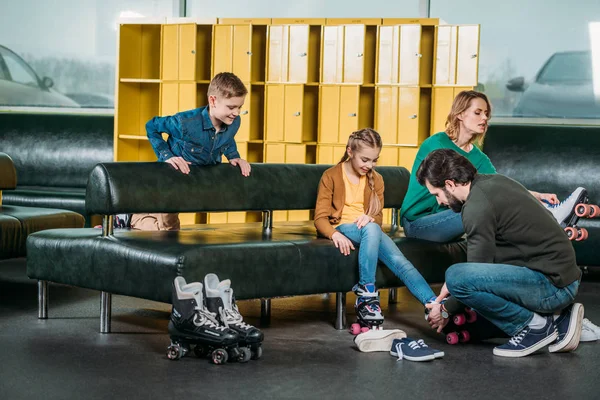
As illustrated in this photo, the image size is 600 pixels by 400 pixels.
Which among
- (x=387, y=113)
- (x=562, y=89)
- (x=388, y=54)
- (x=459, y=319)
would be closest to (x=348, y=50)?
(x=388, y=54)

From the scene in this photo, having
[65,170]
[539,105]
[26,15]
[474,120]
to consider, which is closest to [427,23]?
[539,105]

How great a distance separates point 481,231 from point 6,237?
2.40m

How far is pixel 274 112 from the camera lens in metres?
6.59

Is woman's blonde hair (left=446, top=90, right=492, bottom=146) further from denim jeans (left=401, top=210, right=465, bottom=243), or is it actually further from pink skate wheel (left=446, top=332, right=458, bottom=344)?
pink skate wheel (left=446, top=332, right=458, bottom=344)

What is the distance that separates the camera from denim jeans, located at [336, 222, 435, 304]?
12.5 feet

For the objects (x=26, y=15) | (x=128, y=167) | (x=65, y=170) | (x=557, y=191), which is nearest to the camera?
(x=128, y=167)

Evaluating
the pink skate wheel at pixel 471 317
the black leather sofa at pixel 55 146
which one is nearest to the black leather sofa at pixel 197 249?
the pink skate wheel at pixel 471 317

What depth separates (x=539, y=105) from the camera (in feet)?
23.2

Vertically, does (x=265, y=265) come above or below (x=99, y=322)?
above

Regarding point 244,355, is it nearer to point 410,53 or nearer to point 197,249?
point 197,249

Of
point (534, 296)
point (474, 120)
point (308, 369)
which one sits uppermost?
point (474, 120)

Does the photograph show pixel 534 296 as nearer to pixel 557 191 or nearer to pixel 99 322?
pixel 99 322

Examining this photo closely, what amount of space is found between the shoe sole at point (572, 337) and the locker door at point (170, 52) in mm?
4029

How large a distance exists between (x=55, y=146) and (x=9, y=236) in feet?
8.29
